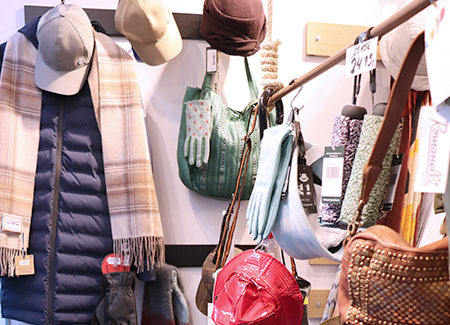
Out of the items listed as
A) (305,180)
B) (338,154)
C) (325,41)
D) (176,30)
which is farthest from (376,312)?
(325,41)

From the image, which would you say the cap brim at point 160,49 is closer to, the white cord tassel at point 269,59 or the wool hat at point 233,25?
the wool hat at point 233,25

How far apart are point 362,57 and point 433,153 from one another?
0.43 m

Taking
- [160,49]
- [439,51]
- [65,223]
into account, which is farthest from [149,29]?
[439,51]

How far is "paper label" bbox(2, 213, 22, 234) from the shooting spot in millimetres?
1684

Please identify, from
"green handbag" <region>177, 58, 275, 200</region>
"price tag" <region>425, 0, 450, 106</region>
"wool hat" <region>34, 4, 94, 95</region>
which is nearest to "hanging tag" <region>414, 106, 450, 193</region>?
"price tag" <region>425, 0, 450, 106</region>

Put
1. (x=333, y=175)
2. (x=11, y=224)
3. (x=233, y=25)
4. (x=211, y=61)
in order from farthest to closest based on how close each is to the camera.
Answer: (x=211, y=61) → (x=233, y=25) → (x=11, y=224) → (x=333, y=175)

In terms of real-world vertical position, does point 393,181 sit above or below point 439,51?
below

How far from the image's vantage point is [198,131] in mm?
1875

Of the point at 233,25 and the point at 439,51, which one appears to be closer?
the point at 439,51

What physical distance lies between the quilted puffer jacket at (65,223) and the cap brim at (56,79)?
0.20ft

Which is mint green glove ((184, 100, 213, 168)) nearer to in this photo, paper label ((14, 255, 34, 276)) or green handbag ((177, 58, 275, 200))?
green handbag ((177, 58, 275, 200))

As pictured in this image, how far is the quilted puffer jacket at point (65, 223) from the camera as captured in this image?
1.71m

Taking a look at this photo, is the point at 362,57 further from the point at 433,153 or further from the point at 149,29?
the point at 149,29

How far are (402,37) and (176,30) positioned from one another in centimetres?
96
